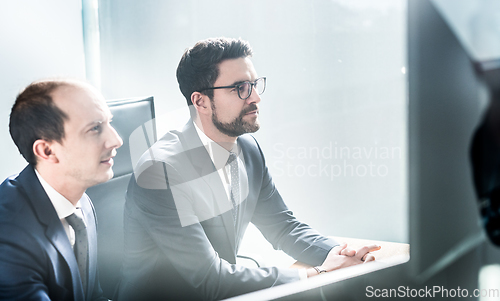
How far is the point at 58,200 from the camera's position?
0.95 metres

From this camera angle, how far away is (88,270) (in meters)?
1.02

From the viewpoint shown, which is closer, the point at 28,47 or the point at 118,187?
the point at 118,187

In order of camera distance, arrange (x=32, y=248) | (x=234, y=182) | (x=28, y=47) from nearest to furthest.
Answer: (x=32, y=248) < (x=234, y=182) < (x=28, y=47)

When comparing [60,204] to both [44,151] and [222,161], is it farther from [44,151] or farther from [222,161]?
[222,161]

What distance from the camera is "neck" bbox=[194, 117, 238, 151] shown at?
4.91ft

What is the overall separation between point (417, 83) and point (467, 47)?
79 mm

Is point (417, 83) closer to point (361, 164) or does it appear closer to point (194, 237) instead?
point (194, 237)

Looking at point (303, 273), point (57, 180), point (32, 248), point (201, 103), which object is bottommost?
point (303, 273)

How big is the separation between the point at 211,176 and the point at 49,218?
55 cm

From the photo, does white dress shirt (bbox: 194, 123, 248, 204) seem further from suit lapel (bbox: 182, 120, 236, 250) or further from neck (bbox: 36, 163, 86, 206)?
neck (bbox: 36, 163, 86, 206)

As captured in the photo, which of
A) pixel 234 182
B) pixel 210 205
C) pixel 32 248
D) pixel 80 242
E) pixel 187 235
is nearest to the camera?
pixel 32 248

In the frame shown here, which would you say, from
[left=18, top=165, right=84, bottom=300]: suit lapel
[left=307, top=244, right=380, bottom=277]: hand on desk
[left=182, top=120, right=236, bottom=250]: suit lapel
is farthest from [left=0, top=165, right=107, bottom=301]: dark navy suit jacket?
[left=307, top=244, right=380, bottom=277]: hand on desk

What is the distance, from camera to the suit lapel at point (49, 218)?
0.90 meters

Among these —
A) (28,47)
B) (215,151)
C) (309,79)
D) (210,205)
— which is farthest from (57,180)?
(309,79)
